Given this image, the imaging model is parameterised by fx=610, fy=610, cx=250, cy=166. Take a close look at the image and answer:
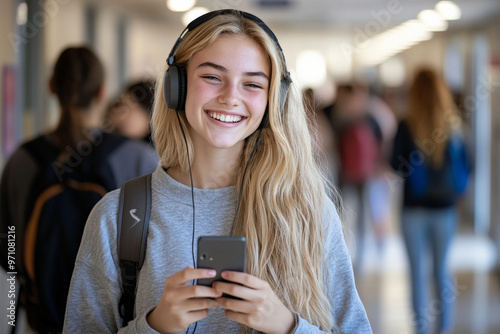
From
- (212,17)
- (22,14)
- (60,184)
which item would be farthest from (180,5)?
(212,17)

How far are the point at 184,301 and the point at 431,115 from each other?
10.8 feet

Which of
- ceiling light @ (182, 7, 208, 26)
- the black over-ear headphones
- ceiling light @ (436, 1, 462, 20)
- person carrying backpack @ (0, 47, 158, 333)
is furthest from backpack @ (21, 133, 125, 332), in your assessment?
ceiling light @ (436, 1, 462, 20)

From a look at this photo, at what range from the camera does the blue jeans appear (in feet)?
13.2

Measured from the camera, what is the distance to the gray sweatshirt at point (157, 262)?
4.43 feet

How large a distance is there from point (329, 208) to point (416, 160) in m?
2.73

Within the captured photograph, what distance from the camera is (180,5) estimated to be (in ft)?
23.7

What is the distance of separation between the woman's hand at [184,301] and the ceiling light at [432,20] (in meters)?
7.33

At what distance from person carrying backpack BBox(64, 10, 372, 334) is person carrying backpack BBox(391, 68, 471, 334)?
2688 millimetres

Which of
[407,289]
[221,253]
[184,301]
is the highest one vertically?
[221,253]

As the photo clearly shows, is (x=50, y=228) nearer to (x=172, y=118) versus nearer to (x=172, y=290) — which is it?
(x=172, y=118)

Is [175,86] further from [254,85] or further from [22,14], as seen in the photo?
[22,14]

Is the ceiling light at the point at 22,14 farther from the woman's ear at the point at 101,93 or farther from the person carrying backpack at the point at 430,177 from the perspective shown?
the person carrying backpack at the point at 430,177

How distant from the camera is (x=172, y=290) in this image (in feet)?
3.92

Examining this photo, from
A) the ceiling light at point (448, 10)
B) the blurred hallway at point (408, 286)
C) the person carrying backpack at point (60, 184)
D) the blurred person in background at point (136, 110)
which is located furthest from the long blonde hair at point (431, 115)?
the ceiling light at point (448, 10)
